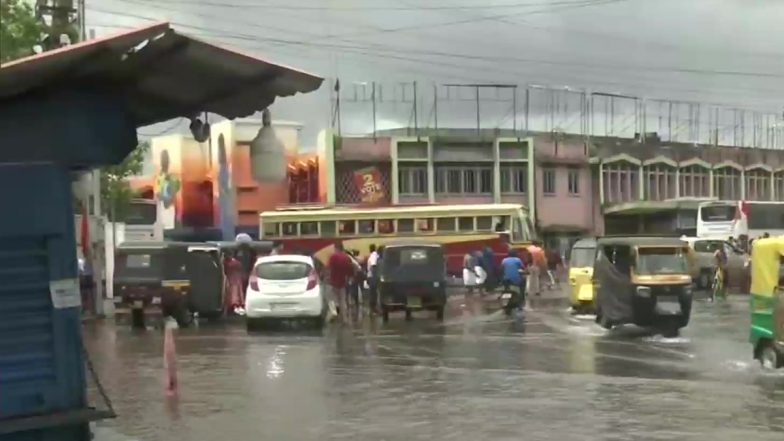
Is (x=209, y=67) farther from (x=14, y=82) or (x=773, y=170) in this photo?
(x=773, y=170)

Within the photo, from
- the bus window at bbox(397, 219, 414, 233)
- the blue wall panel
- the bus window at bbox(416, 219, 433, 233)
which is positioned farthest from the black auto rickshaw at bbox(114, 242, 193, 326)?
the blue wall panel

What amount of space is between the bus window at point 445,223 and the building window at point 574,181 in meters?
21.0

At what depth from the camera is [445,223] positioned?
4788 cm

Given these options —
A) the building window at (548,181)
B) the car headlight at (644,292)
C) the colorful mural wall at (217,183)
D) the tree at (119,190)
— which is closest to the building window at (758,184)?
the building window at (548,181)

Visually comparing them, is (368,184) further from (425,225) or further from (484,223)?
(484,223)

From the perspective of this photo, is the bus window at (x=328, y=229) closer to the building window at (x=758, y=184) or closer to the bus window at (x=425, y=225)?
the bus window at (x=425, y=225)

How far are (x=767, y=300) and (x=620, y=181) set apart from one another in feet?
176

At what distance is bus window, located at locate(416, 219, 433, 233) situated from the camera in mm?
47969

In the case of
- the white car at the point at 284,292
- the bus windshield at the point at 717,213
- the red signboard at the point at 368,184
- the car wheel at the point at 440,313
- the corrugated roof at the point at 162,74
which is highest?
the red signboard at the point at 368,184

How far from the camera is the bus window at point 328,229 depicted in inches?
1905

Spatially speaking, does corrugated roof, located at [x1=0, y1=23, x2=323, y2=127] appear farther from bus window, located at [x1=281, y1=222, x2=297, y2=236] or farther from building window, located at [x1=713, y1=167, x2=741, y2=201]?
building window, located at [x1=713, y1=167, x2=741, y2=201]

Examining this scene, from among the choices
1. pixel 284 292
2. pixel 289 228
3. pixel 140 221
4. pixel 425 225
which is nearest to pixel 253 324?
pixel 284 292

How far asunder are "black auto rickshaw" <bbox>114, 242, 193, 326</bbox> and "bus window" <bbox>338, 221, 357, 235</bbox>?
19.0 meters

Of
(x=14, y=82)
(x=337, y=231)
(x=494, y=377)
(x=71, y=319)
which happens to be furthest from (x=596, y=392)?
(x=337, y=231)
